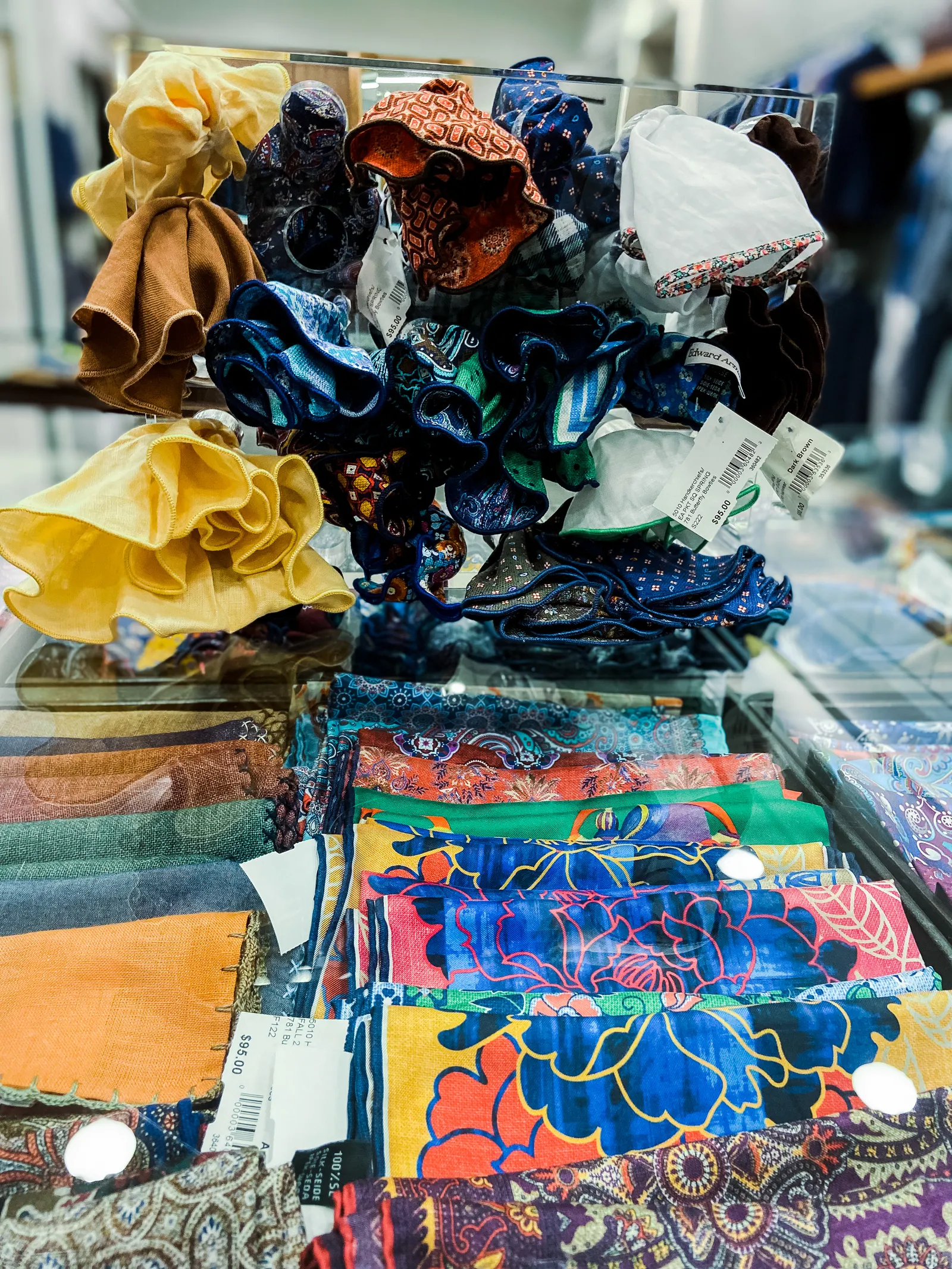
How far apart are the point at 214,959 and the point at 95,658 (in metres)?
0.53

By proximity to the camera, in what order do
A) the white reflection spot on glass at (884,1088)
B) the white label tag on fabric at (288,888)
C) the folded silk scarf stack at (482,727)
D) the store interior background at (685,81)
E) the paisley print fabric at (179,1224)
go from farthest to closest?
the store interior background at (685,81)
the folded silk scarf stack at (482,727)
the white label tag on fabric at (288,888)
the white reflection spot on glass at (884,1088)
the paisley print fabric at (179,1224)

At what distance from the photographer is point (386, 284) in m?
0.88

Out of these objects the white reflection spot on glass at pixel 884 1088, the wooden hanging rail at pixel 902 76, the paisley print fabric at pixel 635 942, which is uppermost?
the wooden hanging rail at pixel 902 76

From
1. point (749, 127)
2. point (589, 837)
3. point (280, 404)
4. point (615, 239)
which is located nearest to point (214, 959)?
point (589, 837)

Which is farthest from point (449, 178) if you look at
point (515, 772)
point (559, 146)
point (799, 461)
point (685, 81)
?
point (685, 81)

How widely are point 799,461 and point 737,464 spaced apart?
106mm

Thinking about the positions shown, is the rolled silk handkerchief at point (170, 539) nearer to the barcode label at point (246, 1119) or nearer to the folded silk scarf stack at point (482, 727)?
the folded silk scarf stack at point (482, 727)

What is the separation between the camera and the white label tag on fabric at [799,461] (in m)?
0.91

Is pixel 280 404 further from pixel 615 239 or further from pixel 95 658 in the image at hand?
pixel 95 658

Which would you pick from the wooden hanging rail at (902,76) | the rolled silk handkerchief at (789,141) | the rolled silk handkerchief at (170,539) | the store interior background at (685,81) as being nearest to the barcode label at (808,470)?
the rolled silk handkerchief at (789,141)

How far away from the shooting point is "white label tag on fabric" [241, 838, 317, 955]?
0.71 meters

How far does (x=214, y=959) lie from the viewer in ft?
2.20

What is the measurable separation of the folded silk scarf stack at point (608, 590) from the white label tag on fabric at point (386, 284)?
25cm

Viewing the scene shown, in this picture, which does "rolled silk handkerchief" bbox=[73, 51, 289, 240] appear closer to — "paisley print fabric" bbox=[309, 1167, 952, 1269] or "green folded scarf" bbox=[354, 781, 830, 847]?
"green folded scarf" bbox=[354, 781, 830, 847]
